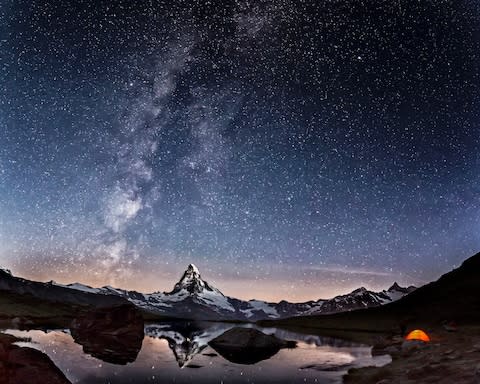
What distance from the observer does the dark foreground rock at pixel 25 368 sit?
60.8 ft

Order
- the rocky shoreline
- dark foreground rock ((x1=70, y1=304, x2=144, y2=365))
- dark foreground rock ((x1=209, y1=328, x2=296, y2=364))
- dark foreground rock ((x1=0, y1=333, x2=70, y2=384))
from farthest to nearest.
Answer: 1. dark foreground rock ((x1=70, y1=304, x2=144, y2=365))
2. dark foreground rock ((x1=209, y1=328, x2=296, y2=364))
3. the rocky shoreline
4. dark foreground rock ((x1=0, y1=333, x2=70, y2=384))

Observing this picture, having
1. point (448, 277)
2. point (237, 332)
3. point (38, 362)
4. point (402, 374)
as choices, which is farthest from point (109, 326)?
point (448, 277)

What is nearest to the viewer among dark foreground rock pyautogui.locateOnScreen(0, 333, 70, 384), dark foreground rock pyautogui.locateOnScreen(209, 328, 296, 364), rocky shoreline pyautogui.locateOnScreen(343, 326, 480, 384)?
dark foreground rock pyautogui.locateOnScreen(0, 333, 70, 384)

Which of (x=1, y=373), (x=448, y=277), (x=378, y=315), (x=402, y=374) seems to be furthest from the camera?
(x=448, y=277)

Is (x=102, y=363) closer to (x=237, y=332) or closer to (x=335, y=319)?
(x=237, y=332)

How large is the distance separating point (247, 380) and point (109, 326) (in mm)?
38806

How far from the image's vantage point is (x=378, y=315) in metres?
170

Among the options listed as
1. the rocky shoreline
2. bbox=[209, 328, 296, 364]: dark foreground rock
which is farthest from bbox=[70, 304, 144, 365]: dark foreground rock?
the rocky shoreline

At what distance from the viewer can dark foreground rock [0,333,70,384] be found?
1853cm

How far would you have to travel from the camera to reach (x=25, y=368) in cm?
1994

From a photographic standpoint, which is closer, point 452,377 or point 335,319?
point 452,377

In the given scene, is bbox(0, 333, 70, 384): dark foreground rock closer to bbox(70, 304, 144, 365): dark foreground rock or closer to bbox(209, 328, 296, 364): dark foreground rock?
bbox(209, 328, 296, 364): dark foreground rock

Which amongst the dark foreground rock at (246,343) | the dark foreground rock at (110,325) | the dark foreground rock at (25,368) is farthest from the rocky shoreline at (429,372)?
the dark foreground rock at (110,325)

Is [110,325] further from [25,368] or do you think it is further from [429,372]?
[429,372]
